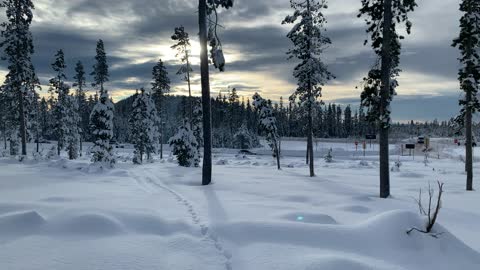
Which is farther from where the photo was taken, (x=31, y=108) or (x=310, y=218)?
(x=31, y=108)

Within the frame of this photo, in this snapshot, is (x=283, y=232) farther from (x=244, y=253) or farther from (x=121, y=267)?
(x=121, y=267)

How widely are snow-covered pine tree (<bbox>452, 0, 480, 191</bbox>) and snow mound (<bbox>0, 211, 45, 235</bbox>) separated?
71.1ft

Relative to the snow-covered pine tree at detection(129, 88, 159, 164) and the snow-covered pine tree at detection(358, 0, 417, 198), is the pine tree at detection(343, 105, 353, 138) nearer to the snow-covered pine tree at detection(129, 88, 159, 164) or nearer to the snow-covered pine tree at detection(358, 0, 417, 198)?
the snow-covered pine tree at detection(129, 88, 159, 164)

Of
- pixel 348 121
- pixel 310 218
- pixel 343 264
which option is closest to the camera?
pixel 343 264

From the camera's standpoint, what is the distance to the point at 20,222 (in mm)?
6840

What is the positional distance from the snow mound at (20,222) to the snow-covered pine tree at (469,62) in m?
21.7

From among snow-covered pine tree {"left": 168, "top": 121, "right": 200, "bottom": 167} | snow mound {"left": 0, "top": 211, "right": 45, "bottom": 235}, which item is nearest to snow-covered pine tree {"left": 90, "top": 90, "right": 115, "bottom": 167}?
snow-covered pine tree {"left": 168, "top": 121, "right": 200, "bottom": 167}

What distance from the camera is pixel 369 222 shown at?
7922 mm

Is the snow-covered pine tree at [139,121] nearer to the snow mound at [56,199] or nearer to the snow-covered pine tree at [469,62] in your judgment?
the snow-covered pine tree at [469,62]

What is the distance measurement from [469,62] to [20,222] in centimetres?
2329

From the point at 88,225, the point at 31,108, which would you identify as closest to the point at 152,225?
the point at 88,225

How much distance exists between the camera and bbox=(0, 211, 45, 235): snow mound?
6596 millimetres

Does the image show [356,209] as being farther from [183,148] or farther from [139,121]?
[139,121]

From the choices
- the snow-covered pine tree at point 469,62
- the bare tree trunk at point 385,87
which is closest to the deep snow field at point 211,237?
the bare tree trunk at point 385,87
